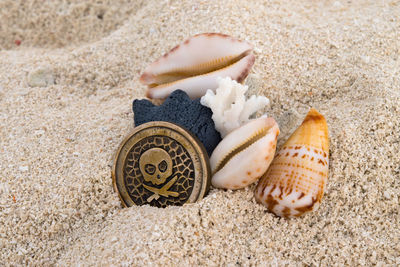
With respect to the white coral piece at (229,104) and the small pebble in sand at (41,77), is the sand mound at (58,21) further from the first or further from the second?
the white coral piece at (229,104)

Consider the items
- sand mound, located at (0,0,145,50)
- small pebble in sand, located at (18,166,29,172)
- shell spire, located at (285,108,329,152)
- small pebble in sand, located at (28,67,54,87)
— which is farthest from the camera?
sand mound, located at (0,0,145,50)

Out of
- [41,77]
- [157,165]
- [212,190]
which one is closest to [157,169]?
[157,165]

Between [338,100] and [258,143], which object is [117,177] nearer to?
[258,143]

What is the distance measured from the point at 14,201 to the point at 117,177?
42 cm

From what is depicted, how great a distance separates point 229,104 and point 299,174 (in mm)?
395

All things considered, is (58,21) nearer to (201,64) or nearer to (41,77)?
(41,77)

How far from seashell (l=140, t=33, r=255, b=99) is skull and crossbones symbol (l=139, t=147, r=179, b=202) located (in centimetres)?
36

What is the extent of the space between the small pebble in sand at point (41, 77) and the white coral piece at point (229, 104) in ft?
3.60

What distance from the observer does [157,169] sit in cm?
150

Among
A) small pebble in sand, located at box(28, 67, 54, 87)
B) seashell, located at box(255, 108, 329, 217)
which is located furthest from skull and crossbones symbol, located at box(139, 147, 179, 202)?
small pebble in sand, located at box(28, 67, 54, 87)

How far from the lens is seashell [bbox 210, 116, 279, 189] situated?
4.71 feet

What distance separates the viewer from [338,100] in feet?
6.27

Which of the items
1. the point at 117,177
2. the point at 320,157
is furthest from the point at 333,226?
the point at 117,177

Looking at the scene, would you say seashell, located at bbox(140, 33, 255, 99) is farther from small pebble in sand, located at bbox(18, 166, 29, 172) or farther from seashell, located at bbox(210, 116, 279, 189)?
small pebble in sand, located at bbox(18, 166, 29, 172)
